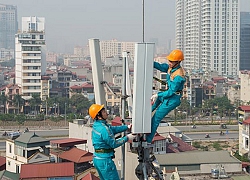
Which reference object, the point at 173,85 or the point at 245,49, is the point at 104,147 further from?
the point at 245,49

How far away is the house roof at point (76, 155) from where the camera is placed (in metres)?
7.51

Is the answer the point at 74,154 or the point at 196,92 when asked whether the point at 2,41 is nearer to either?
the point at 196,92

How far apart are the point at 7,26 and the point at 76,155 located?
212ft

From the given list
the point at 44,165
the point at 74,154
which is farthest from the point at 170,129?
the point at 44,165

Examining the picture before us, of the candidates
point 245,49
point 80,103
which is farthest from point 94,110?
point 245,49

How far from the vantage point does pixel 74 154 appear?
309 inches

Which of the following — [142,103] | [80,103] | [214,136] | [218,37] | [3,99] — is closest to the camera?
[142,103]

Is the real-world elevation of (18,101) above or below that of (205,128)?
above

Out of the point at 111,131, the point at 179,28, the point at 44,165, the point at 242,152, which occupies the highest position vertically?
the point at 179,28

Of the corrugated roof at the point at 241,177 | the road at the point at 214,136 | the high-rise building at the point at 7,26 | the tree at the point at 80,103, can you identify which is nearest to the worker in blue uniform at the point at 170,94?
the corrugated roof at the point at 241,177

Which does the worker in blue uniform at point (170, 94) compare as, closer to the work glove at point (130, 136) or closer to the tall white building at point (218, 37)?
the work glove at point (130, 136)

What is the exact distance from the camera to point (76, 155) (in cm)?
775

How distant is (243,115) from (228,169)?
5.55m

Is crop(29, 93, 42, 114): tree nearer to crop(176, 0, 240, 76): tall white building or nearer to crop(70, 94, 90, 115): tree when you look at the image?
crop(70, 94, 90, 115): tree
